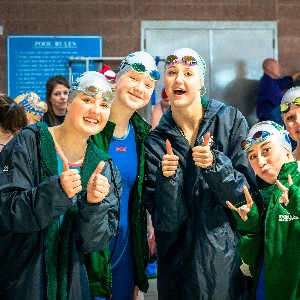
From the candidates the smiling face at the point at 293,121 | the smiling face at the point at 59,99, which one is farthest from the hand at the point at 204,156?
the smiling face at the point at 59,99

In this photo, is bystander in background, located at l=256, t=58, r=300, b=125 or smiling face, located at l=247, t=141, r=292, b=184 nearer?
smiling face, located at l=247, t=141, r=292, b=184

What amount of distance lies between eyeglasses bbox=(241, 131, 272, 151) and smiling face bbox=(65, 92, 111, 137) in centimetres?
71

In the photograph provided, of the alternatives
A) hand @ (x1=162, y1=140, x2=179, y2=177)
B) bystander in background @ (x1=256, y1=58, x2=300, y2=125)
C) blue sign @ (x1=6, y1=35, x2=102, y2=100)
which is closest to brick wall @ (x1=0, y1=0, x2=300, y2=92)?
blue sign @ (x1=6, y1=35, x2=102, y2=100)

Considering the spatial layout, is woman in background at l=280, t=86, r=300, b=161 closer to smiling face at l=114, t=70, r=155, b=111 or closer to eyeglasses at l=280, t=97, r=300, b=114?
eyeglasses at l=280, t=97, r=300, b=114

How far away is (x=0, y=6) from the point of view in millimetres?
8117

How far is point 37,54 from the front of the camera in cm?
820

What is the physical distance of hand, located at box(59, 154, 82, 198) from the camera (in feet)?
7.98

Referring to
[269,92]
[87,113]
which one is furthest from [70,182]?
[269,92]

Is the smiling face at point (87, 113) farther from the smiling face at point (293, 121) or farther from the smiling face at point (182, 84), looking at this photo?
the smiling face at point (293, 121)

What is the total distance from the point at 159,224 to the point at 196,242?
196mm

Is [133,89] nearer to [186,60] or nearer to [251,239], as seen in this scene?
[186,60]

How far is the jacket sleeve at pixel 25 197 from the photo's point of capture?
95.9 inches

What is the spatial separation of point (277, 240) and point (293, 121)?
70 cm

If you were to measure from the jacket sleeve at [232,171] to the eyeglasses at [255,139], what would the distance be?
4cm
